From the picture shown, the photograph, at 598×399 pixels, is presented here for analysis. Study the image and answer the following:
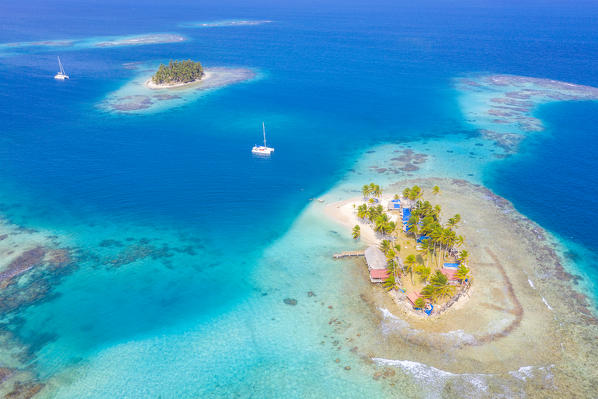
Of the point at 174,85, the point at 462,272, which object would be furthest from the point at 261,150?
the point at 174,85

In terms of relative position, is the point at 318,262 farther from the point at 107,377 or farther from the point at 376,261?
the point at 107,377

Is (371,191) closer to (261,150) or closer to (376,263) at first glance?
(376,263)

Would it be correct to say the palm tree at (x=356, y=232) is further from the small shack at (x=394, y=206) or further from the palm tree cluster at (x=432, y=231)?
the small shack at (x=394, y=206)

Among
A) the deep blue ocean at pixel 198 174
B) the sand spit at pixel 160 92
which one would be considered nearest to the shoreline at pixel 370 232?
the deep blue ocean at pixel 198 174

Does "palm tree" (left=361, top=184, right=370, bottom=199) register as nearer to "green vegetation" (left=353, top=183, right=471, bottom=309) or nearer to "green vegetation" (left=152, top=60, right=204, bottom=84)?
"green vegetation" (left=353, top=183, right=471, bottom=309)

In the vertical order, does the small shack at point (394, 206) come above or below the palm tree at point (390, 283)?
above

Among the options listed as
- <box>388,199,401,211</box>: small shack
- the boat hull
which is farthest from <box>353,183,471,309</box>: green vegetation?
the boat hull

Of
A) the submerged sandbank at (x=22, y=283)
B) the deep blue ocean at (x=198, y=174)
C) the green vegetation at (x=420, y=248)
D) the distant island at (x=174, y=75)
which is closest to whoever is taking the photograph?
the submerged sandbank at (x=22, y=283)
